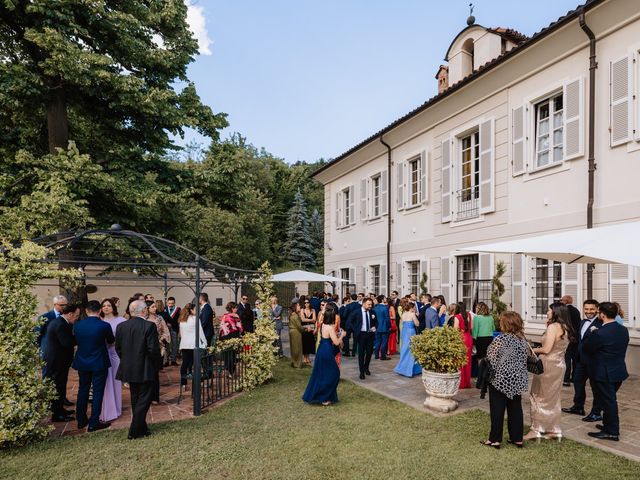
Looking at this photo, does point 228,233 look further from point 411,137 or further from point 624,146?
point 624,146

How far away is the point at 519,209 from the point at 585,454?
7.18m

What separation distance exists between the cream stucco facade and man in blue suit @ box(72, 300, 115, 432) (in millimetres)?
9275

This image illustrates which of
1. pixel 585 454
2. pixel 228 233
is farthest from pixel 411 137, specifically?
pixel 228 233

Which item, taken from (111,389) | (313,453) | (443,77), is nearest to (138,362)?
(111,389)

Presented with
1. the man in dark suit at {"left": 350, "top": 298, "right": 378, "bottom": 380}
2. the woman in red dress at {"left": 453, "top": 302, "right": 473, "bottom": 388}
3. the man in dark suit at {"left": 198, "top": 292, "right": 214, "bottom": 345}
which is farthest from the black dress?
the woman in red dress at {"left": 453, "top": 302, "right": 473, "bottom": 388}

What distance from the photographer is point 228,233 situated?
33.9 metres

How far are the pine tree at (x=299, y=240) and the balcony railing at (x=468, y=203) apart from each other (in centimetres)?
3107

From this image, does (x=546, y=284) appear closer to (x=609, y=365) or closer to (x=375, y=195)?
(x=609, y=365)

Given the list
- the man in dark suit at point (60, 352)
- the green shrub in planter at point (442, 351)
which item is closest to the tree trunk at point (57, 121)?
the man in dark suit at point (60, 352)

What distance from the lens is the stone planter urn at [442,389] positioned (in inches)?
272

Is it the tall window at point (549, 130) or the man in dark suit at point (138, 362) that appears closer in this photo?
the man in dark suit at point (138, 362)

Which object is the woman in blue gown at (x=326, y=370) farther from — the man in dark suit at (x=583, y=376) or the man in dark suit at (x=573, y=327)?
the man in dark suit at (x=573, y=327)

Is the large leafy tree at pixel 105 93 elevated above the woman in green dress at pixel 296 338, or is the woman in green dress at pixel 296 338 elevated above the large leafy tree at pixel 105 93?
the large leafy tree at pixel 105 93

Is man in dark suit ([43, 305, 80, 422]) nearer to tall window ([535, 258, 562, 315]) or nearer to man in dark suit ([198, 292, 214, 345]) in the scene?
man in dark suit ([198, 292, 214, 345])
